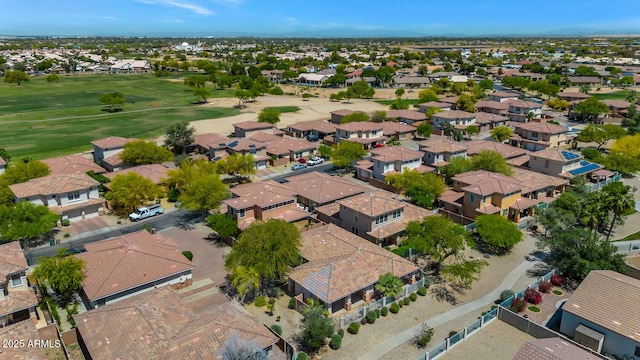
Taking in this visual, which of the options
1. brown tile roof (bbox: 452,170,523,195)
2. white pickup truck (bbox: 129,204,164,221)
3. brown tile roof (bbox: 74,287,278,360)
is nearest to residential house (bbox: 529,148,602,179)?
brown tile roof (bbox: 452,170,523,195)

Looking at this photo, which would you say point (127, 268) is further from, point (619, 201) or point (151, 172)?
point (619, 201)

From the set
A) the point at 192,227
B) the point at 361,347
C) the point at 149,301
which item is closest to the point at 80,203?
the point at 192,227

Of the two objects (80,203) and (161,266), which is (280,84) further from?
(161,266)

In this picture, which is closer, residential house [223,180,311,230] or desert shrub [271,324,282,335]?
desert shrub [271,324,282,335]

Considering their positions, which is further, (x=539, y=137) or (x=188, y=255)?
(x=539, y=137)

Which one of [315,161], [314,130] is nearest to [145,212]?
[315,161]

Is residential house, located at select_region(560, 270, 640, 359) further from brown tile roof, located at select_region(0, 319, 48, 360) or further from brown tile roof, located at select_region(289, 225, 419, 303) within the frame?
brown tile roof, located at select_region(0, 319, 48, 360)

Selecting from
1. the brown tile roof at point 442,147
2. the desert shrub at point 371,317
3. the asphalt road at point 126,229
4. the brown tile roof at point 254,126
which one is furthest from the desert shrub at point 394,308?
the brown tile roof at point 254,126
